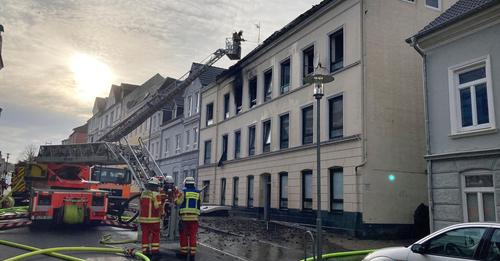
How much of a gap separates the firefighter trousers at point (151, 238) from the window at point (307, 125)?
1088 cm

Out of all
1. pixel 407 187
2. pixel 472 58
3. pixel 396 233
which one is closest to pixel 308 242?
pixel 396 233

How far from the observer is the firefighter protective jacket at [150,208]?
35.0 ft

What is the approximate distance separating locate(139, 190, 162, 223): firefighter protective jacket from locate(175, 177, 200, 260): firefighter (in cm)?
54

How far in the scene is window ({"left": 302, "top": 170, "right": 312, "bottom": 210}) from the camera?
19703 millimetres

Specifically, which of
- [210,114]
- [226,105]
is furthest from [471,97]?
[210,114]

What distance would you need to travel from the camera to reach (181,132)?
37.6 meters

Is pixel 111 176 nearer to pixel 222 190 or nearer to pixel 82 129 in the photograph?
pixel 222 190

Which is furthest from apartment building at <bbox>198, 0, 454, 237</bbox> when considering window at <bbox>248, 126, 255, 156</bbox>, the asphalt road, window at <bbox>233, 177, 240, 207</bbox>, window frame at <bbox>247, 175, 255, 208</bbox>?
the asphalt road

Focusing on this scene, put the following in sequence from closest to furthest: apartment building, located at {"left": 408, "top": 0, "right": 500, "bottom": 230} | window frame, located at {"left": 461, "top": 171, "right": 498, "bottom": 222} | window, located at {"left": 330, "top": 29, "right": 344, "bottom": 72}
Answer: window frame, located at {"left": 461, "top": 171, "right": 498, "bottom": 222} < apartment building, located at {"left": 408, "top": 0, "right": 500, "bottom": 230} < window, located at {"left": 330, "top": 29, "right": 344, "bottom": 72}

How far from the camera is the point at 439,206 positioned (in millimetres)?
12969

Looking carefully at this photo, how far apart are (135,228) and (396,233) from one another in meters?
10.1

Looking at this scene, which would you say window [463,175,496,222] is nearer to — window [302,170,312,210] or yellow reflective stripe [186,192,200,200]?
yellow reflective stripe [186,192,200,200]

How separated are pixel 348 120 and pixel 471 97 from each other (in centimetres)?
555

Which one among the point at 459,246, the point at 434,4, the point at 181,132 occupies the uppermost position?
the point at 434,4
